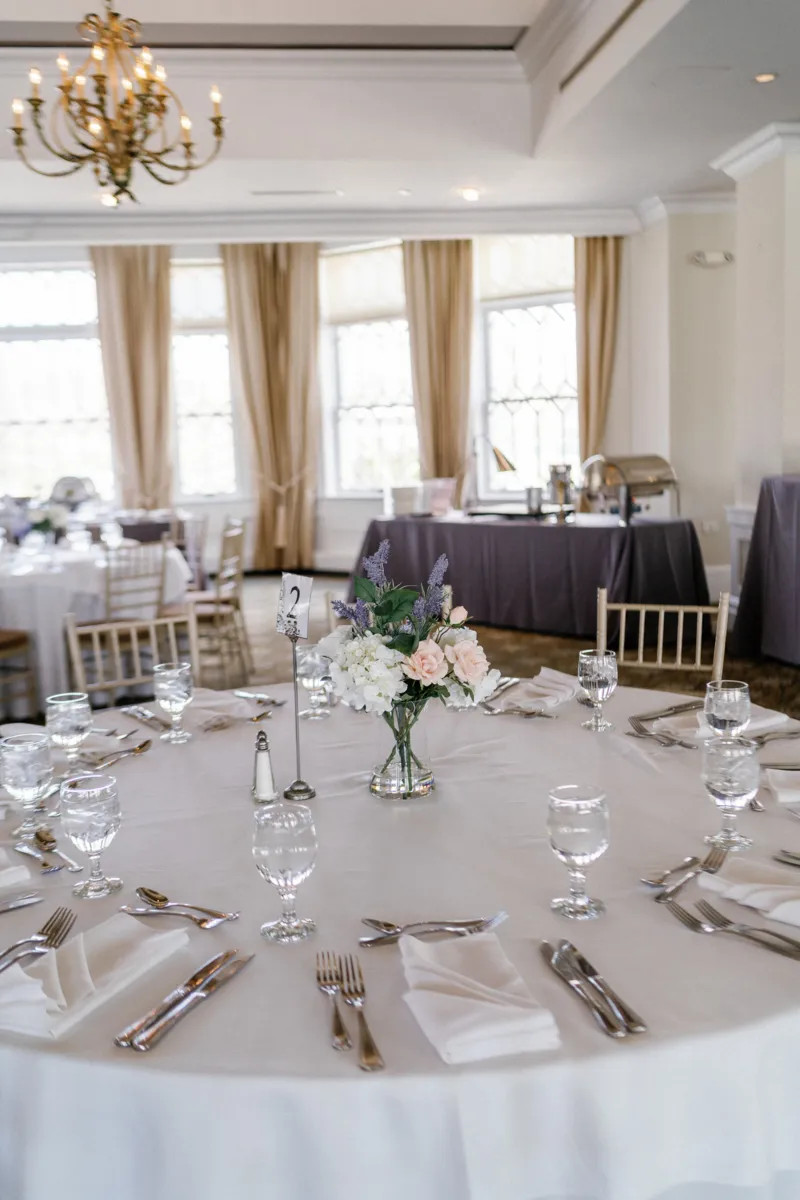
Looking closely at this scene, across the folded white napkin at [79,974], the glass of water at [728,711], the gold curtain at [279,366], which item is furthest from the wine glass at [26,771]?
the gold curtain at [279,366]

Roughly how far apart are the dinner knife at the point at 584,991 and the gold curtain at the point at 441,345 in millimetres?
8360

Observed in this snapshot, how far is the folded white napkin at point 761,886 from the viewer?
1.31m

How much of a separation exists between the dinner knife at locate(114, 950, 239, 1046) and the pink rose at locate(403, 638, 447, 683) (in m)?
0.55

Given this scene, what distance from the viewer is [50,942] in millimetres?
1345

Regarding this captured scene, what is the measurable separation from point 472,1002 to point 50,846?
859 millimetres

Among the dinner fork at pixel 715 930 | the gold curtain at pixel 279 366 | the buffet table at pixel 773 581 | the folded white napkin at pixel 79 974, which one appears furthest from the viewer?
the gold curtain at pixel 279 366

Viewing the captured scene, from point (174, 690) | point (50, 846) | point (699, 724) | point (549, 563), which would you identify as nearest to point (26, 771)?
point (50, 846)

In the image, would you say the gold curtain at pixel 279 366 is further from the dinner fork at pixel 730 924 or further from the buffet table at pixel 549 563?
the dinner fork at pixel 730 924

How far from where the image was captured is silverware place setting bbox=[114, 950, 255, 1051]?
1.10 metres

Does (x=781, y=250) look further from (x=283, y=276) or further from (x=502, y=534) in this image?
(x=283, y=276)

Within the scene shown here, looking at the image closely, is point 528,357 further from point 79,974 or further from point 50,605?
point 79,974

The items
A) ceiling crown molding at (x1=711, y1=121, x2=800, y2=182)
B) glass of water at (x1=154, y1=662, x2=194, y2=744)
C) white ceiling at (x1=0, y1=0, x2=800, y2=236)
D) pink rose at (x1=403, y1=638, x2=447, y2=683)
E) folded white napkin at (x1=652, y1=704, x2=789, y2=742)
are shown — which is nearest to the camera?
pink rose at (x1=403, y1=638, x2=447, y2=683)

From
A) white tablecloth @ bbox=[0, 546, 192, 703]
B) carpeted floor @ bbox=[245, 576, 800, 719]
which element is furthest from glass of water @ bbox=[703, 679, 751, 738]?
white tablecloth @ bbox=[0, 546, 192, 703]

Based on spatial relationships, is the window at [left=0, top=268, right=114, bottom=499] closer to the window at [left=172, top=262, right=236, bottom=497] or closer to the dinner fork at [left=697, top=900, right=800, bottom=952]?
the window at [left=172, top=262, right=236, bottom=497]
